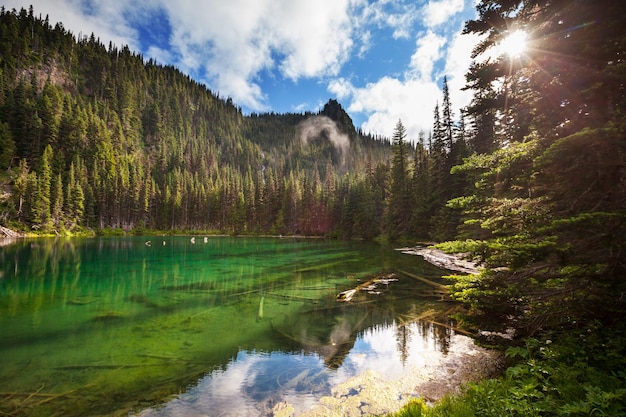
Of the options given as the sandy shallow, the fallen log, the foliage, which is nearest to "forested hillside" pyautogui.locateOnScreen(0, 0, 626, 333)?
the foliage

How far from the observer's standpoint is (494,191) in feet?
35.1

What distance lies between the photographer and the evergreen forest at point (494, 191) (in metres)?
6.27

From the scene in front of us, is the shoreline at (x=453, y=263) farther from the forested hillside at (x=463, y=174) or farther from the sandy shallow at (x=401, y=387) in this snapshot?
the sandy shallow at (x=401, y=387)

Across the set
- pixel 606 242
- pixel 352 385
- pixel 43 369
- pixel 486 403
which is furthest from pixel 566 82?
pixel 43 369

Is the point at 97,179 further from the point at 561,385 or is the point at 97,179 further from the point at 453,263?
the point at 561,385

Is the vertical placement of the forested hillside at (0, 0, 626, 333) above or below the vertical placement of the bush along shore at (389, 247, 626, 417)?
above

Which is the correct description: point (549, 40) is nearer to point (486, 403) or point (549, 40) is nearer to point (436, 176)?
point (486, 403)

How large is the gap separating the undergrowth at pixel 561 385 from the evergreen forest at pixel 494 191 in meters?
0.04

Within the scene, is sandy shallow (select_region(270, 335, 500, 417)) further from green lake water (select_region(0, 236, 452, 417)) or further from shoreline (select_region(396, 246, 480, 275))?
shoreline (select_region(396, 246, 480, 275))

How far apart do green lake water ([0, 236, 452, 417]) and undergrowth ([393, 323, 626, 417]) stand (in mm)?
3740

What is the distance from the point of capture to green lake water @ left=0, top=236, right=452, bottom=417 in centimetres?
781

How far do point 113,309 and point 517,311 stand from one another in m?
18.5

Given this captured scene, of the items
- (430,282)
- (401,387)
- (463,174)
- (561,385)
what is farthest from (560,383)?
(463,174)

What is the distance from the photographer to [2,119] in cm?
9556
